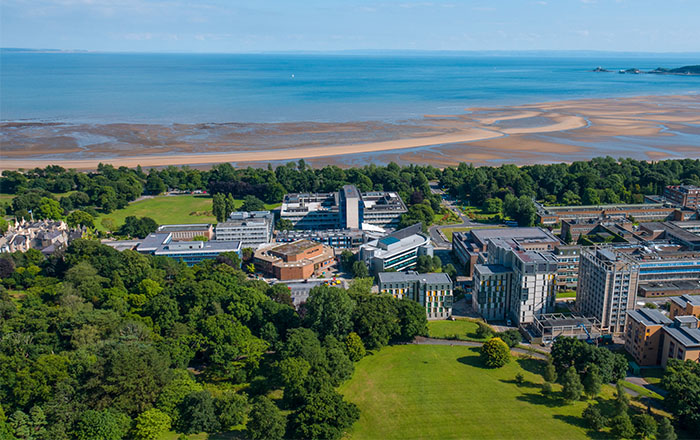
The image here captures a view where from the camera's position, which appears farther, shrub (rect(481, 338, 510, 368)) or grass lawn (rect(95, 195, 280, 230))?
grass lawn (rect(95, 195, 280, 230))

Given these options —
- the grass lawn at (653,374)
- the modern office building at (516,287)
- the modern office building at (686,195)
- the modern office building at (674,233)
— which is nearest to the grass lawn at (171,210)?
the modern office building at (516,287)

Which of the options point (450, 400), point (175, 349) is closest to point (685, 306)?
point (450, 400)

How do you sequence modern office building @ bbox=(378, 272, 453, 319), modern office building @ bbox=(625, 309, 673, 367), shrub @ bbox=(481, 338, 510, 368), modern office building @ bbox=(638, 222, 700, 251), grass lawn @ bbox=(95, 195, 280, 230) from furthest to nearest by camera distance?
grass lawn @ bbox=(95, 195, 280, 230) < modern office building @ bbox=(638, 222, 700, 251) < modern office building @ bbox=(378, 272, 453, 319) < modern office building @ bbox=(625, 309, 673, 367) < shrub @ bbox=(481, 338, 510, 368)

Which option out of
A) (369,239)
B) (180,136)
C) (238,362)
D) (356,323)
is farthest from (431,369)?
(180,136)

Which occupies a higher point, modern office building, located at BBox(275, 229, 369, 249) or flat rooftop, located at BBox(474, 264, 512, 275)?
flat rooftop, located at BBox(474, 264, 512, 275)

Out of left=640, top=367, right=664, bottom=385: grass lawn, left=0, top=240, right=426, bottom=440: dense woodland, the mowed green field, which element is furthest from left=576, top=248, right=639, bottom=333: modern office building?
left=0, top=240, right=426, bottom=440: dense woodland

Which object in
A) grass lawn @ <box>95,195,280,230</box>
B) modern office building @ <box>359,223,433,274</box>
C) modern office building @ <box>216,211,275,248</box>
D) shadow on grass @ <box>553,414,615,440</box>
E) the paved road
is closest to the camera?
shadow on grass @ <box>553,414,615,440</box>

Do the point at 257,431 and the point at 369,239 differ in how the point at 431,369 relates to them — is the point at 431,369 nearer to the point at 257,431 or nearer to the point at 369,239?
the point at 257,431

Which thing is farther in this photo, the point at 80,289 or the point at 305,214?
the point at 305,214

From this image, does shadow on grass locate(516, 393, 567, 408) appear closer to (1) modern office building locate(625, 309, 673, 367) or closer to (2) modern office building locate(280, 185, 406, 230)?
(1) modern office building locate(625, 309, 673, 367)
